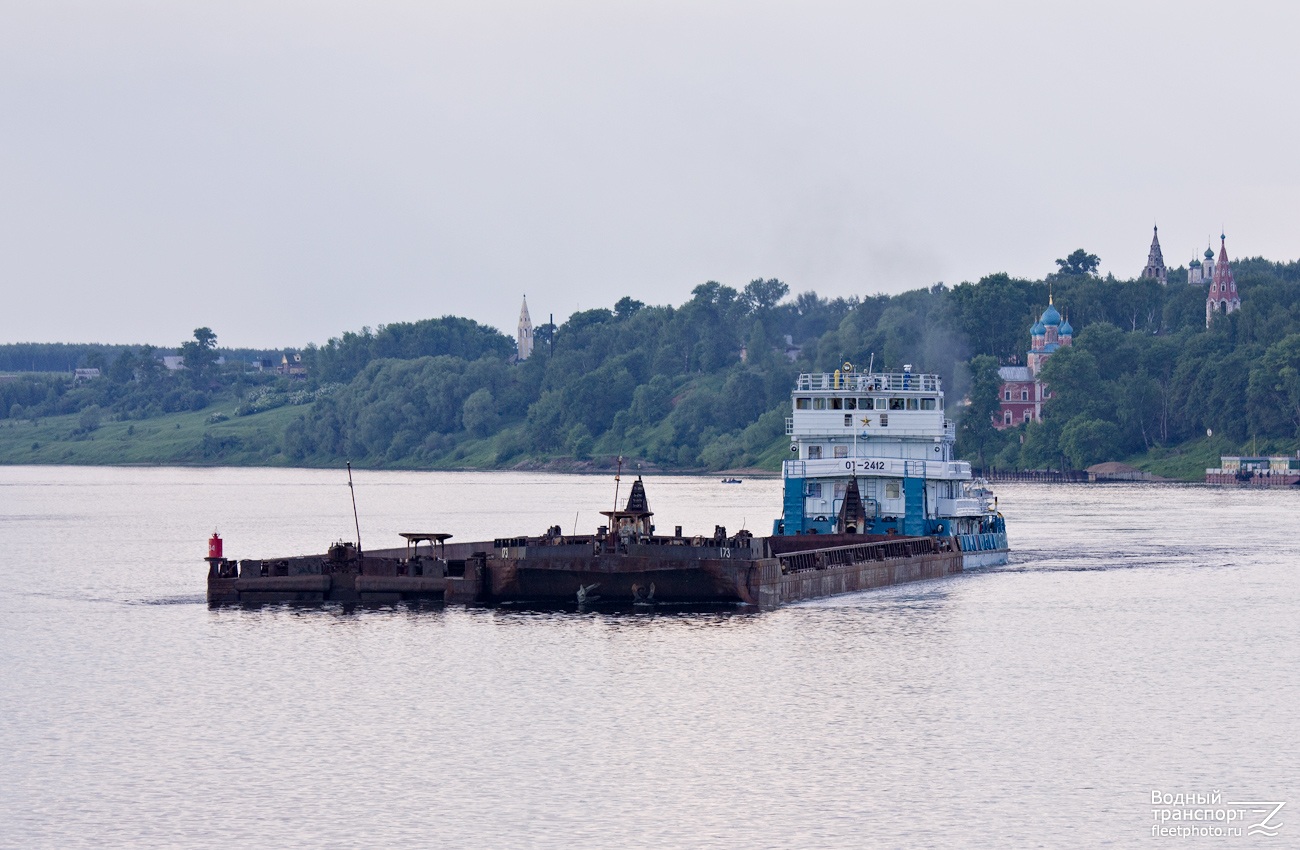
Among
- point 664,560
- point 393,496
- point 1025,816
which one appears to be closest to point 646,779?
point 1025,816

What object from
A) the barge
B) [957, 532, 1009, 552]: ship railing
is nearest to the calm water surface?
the barge

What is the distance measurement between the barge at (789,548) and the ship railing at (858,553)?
3.2 inches

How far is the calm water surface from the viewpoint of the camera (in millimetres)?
35219

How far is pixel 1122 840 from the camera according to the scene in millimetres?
33875

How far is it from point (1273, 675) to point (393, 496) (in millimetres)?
148356

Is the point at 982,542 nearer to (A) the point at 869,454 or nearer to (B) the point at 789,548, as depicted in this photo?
(A) the point at 869,454

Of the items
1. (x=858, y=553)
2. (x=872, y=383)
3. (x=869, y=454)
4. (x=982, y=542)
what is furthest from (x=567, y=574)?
(x=982, y=542)

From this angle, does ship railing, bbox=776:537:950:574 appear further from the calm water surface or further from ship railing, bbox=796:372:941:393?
ship railing, bbox=796:372:941:393

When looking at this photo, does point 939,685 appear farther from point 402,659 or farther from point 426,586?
point 426,586

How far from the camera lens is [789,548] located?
260 ft

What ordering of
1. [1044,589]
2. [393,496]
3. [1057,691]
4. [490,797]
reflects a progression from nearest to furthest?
[490,797]
[1057,691]
[1044,589]
[393,496]

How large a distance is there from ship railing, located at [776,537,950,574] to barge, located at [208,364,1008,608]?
0.26ft

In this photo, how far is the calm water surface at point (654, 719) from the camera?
3522 centimetres

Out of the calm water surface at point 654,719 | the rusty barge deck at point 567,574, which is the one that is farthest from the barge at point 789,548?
the calm water surface at point 654,719
